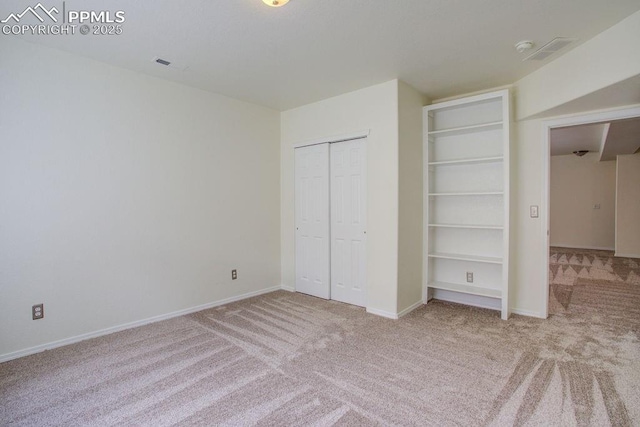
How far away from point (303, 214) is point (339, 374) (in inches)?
97.2

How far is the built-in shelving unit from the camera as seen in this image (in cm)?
360

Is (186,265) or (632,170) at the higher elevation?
(632,170)

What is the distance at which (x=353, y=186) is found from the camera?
3.95m

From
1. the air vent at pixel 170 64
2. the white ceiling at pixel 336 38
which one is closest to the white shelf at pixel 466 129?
the white ceiling at pixel 336 38

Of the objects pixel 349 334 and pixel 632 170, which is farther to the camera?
pixel 632 170

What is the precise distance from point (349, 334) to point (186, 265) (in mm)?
1986

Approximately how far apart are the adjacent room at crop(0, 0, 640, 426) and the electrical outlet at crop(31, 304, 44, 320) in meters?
0.01

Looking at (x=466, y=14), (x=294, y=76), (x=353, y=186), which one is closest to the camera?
(x=466, y=14)

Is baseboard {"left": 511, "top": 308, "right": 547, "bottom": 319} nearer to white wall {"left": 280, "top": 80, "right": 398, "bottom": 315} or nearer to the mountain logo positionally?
white wall {"left": 280, "top": 80, "right": 398, "bottom": 315}

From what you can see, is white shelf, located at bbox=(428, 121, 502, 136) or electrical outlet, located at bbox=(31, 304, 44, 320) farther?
white shelf, located at bbox=(428, 121, 502, 136)

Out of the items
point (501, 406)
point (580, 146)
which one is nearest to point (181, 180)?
point (501, 406)

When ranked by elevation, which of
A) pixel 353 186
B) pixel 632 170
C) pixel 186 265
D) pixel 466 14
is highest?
pixel 466 14

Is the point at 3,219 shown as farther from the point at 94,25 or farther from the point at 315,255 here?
the point at 315,255

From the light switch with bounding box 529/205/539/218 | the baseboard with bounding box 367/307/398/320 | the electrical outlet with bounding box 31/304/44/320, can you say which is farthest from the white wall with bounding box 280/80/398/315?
the electrical outlet with bounding box 31/304/44/320
